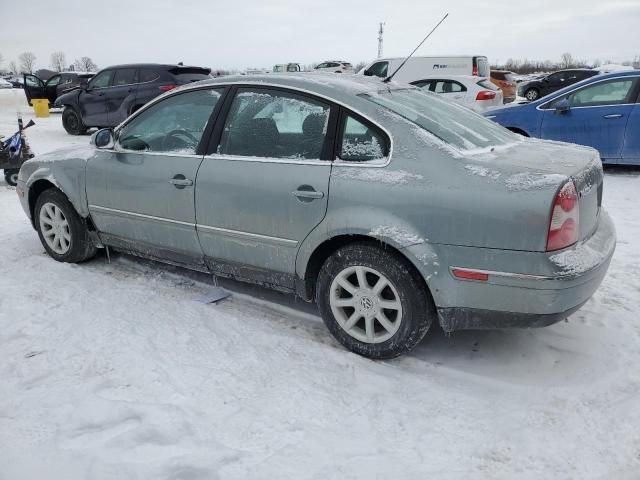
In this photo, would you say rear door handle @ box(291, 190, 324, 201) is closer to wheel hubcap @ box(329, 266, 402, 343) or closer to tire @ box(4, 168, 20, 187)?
wheel hubcap @ box(329, 266, 402, 343)

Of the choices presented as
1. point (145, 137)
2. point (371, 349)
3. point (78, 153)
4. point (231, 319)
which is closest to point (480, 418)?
point (371, 349)

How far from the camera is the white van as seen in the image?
15.5 metres

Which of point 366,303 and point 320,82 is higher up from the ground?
point 320,82

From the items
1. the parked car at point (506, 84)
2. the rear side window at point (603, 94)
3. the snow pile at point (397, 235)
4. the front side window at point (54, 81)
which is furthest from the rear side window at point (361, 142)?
the front side window at point (54, 81)

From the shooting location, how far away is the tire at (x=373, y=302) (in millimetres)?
2865

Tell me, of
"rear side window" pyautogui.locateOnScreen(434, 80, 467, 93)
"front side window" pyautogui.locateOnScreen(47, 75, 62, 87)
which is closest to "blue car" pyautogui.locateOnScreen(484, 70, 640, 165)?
"rear side window" pyautogui.locateOnScreen(434, 80, 467, 93)

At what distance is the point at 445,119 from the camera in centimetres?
322

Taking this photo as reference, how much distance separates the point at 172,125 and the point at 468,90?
32.9ft

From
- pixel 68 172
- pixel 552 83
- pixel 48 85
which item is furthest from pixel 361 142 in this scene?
pixel 552 83

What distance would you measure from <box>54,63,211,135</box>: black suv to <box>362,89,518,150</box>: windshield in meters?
9.51

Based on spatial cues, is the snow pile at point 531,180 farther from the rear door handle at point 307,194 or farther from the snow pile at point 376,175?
the rear door handle at point 307,194

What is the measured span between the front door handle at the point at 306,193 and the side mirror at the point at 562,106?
6313mm

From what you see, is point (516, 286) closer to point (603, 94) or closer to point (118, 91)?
point (603, 94)

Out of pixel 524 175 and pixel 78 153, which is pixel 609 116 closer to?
pixel 524 175
